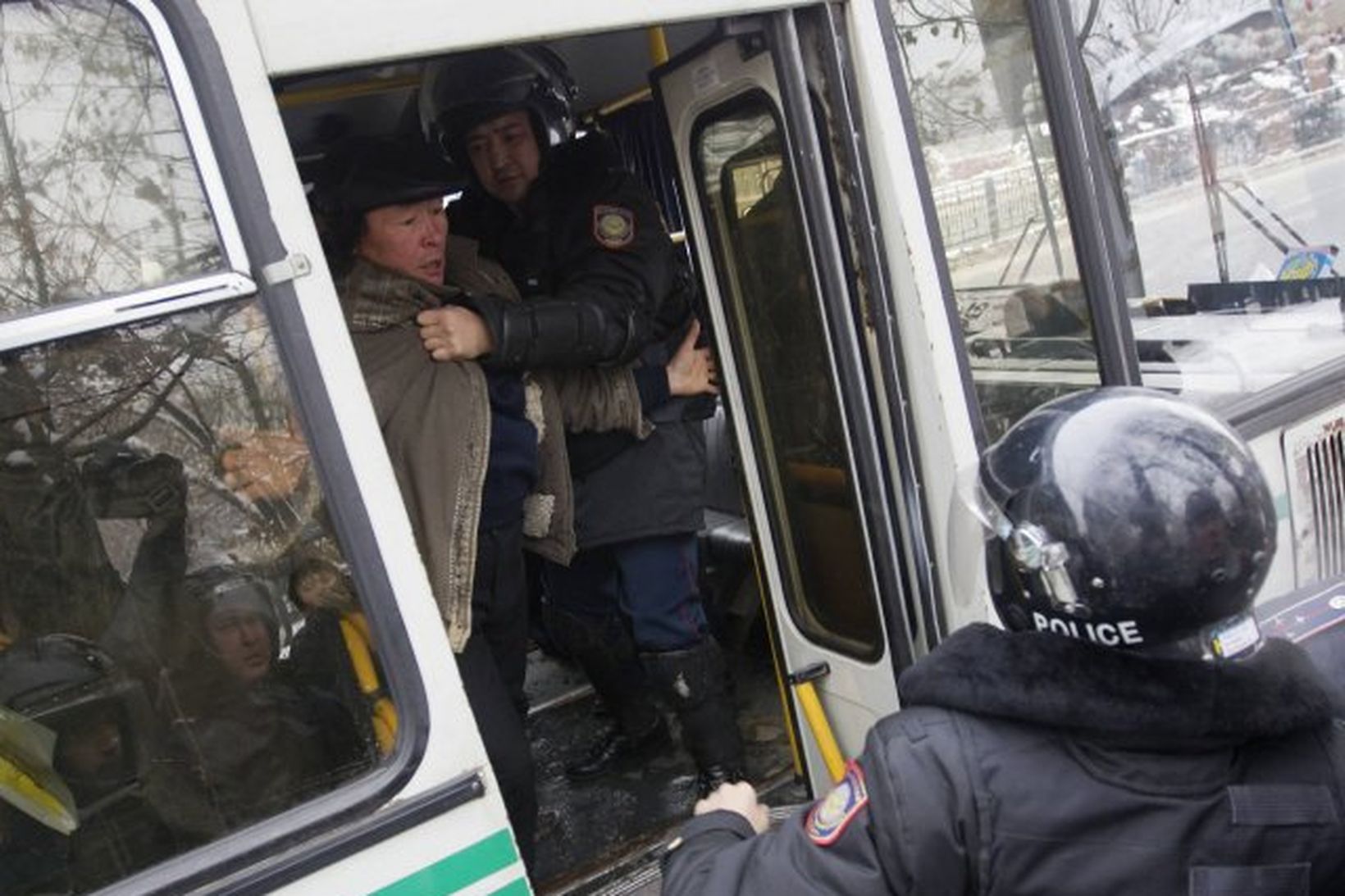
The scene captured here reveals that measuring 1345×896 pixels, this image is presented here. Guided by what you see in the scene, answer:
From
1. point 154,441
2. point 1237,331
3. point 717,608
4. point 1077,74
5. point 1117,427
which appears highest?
point 1077,74

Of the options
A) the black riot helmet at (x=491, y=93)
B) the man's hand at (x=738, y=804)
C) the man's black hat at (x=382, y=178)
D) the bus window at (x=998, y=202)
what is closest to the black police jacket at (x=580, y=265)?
the black riot helmet at (x=491, y=93)

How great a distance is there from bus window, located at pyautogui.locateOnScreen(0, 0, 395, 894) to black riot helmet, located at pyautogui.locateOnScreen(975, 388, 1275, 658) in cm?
100

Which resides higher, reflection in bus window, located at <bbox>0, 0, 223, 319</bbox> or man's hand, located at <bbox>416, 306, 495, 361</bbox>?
reflection in bus window, located at <bbox>0, 0, 223, 319</bbox>

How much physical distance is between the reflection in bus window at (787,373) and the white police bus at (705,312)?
0.01m

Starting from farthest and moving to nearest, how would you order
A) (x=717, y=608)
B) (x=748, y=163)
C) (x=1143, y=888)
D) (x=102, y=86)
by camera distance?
(x=717, y=608), (x=748, y=163), (x=102, y=86), (x=1143, y=888)

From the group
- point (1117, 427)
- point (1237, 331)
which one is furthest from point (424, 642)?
point (1237, 331)

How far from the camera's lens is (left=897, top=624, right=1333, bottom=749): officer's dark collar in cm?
127

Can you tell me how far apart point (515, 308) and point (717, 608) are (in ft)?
6.09

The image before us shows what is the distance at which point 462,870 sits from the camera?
1847 mm

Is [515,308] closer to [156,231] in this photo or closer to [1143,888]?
[156,231]

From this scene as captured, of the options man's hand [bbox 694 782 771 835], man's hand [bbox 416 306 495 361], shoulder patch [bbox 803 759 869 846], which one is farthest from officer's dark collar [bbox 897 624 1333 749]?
man's hand [bbox 416 306 495 361]

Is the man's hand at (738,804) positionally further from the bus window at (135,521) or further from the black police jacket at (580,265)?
the black police jacket at (580,265)

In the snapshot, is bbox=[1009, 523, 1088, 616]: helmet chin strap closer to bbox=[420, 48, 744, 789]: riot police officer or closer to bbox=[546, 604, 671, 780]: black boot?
bbox=[420, 48, 744, 789]: riot police officer

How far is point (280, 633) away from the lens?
1.81 metres
